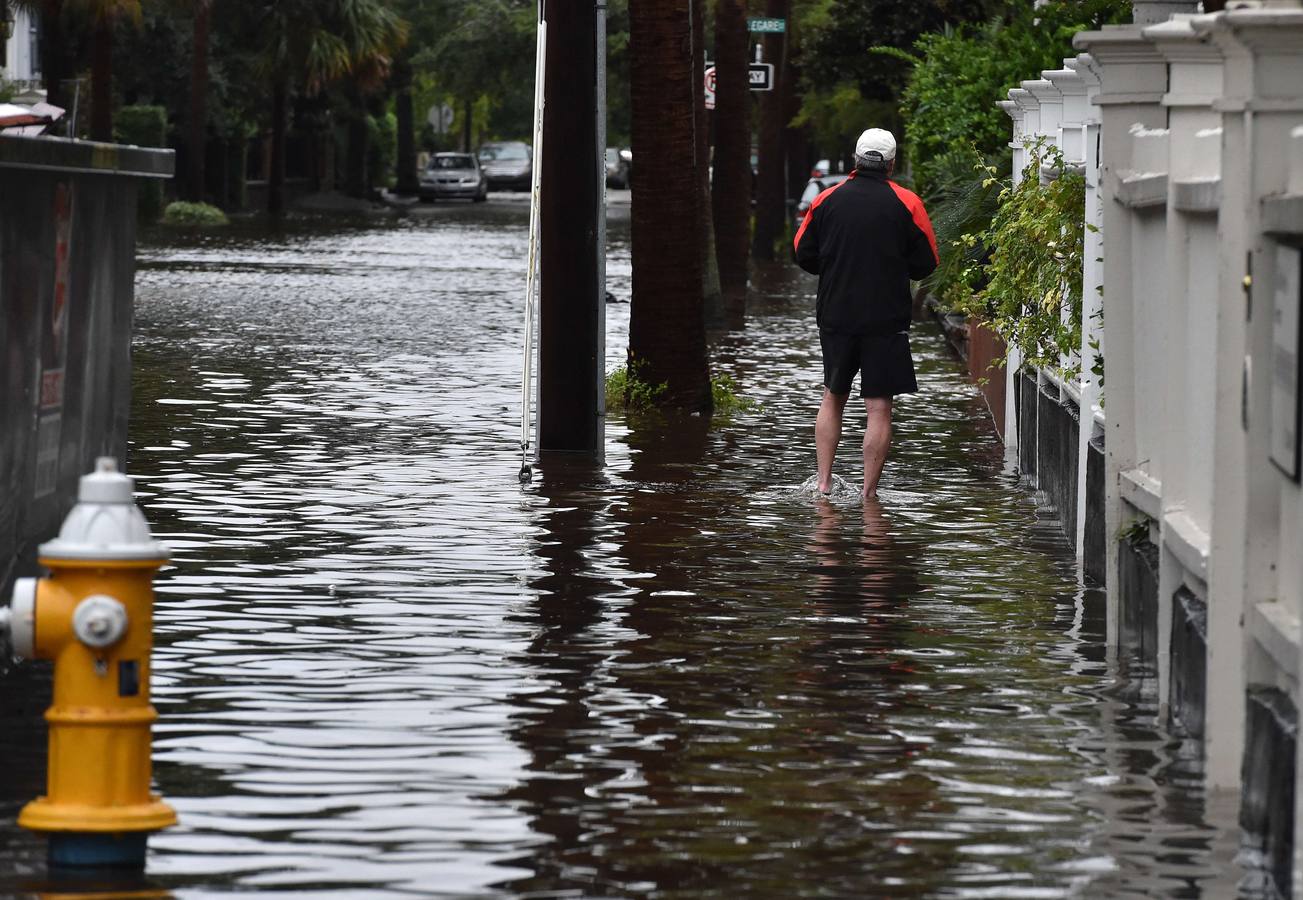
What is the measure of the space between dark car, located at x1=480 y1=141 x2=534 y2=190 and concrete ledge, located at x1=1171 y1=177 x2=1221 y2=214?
75.7 meters

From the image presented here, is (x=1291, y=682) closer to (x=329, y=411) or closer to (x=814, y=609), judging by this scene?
(x=814, y=609)

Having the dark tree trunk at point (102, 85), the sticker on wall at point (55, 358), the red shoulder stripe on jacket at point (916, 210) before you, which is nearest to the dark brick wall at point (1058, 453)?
the red shoulder stripe on jacket at point (916, 210)

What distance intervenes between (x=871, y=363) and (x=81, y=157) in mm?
4792

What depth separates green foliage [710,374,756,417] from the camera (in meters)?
16.4

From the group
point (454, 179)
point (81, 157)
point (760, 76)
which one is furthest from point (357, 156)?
point (81, 157)

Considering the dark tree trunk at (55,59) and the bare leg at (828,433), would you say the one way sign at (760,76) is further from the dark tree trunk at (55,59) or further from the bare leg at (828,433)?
the dark tree trunk at (55,59)

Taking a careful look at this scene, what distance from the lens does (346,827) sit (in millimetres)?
5879

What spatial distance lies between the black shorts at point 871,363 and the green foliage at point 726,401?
391 centimetres

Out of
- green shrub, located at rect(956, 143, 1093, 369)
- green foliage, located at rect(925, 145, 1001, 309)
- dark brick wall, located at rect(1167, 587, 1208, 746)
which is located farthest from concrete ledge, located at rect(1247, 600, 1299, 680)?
green foliage, located at rect(925, 145, 1001, 309)

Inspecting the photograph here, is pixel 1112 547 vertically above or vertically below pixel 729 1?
below

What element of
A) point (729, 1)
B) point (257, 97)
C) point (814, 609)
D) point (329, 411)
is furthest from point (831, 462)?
point (257, 97)

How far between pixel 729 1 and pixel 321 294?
223 inches

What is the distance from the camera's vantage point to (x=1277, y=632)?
18.4 feet

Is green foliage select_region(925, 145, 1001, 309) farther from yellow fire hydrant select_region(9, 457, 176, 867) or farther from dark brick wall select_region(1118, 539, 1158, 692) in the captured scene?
yellow fire hydrant select_region(9, 457, 176, 867)
